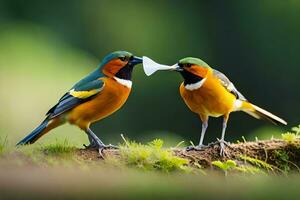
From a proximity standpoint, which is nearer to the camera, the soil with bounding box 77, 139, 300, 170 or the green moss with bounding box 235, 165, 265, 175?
the green moss with bounding box 235, 165, 265, 175

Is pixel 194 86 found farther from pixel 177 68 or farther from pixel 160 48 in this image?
pixel 160 48

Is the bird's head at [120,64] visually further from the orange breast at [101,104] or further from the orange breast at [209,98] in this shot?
the orange breast at [209,98]

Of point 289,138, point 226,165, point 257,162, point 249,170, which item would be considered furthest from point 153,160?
point 289,138

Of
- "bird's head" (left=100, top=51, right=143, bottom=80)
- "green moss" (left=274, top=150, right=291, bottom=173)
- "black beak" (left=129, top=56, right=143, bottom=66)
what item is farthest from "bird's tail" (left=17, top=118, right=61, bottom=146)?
"green moss" (left=274, top=150, right=291, bottom=173)

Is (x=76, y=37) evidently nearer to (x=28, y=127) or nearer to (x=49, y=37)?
(x=49, y=37)

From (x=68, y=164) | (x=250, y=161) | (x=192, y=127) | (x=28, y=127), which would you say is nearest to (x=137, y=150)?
(x=68, y=164)

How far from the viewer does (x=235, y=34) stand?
13695 mm

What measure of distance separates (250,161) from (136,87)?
9474 millimetres

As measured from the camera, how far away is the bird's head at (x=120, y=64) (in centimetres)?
352

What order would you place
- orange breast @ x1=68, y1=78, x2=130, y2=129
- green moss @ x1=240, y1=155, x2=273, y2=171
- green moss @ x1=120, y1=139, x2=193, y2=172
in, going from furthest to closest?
orange breast @ x1=68, y1=78, x2=130, y2=129 < green moss @ x1=240, y1=155, x2=273, y2=171 < green moss @ x1=120, y1=139, x2=193, y2=172

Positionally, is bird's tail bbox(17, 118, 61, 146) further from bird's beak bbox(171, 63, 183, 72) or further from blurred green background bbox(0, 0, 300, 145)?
blurred green background bbox(0, 0, 300, 145)

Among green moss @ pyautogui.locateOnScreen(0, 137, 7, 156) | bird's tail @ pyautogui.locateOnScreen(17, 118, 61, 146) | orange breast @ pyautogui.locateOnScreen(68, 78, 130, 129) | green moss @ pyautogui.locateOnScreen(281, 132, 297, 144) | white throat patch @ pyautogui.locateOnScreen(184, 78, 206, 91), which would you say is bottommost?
bird's tail @ pyautogui.locateOnScreen(17, 118, 61, 146)

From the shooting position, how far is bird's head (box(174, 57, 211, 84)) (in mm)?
3594

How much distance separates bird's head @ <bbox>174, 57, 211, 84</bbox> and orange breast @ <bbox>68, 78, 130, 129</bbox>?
0.32m
